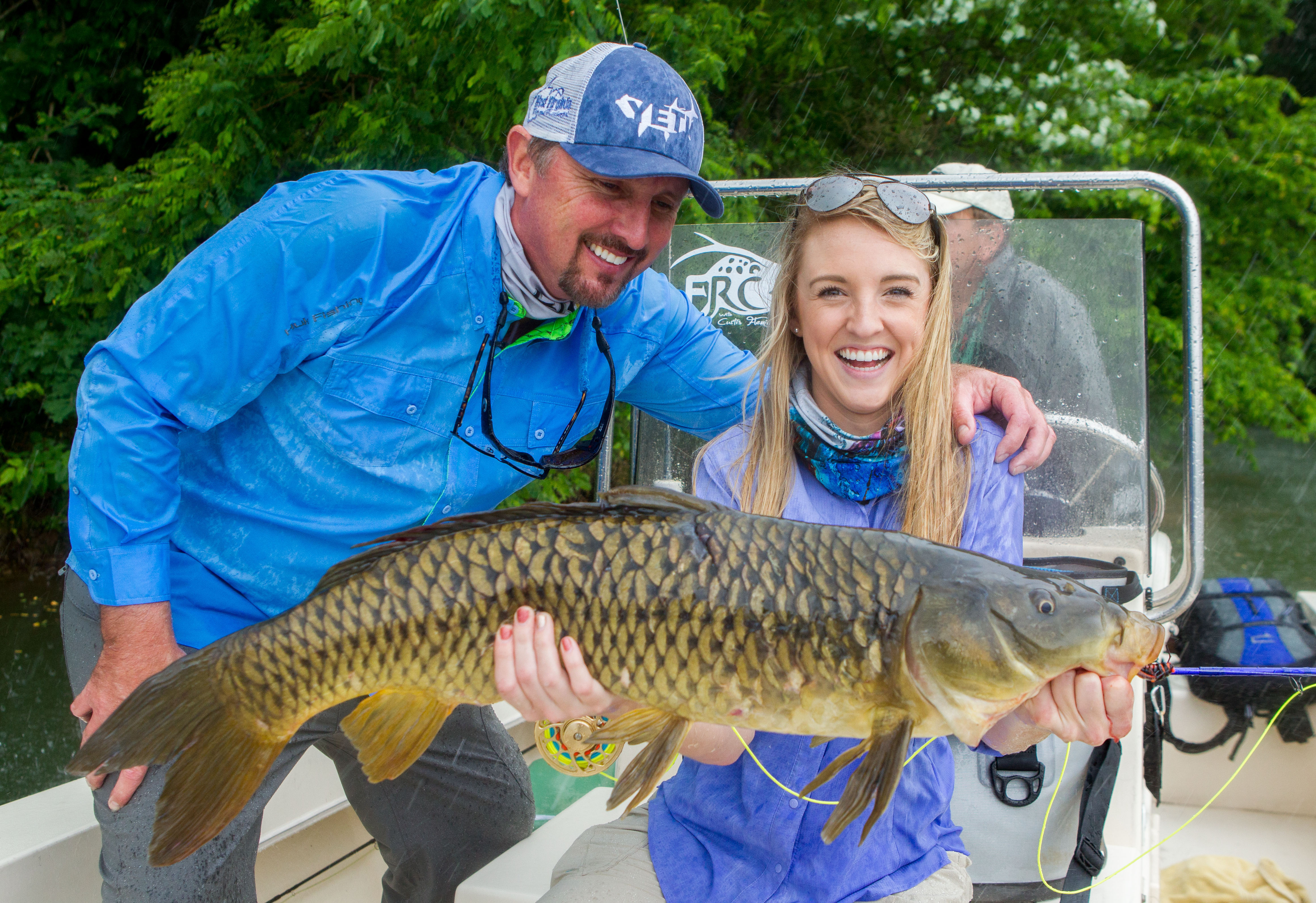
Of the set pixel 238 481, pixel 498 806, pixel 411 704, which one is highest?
pixel 238 481

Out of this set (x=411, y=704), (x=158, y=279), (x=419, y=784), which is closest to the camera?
(x=411, y=704)

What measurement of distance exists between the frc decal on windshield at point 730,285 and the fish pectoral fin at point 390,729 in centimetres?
191

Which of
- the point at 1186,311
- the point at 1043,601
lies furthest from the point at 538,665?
the point at 1186,311

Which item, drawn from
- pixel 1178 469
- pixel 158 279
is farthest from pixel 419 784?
pixel 1178 469

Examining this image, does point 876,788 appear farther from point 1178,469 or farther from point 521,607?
point 1178,469

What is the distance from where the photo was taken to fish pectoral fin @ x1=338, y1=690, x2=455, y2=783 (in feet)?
6.17

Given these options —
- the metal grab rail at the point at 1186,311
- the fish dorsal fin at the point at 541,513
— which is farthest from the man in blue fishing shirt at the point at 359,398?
the fish dorsal fin at the point at 541,513

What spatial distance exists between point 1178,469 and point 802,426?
1587 cm

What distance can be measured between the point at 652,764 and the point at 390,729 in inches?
20.3

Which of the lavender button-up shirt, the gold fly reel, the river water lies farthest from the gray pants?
the river water

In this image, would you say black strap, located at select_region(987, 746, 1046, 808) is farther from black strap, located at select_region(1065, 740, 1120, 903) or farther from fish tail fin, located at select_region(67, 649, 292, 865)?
fish tail fin, located at select_region(67, 649, 292, 865)

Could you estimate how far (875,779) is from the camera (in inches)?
63.7

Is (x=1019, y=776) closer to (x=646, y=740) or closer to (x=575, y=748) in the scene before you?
(x=575, y=748)

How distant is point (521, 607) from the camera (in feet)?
5.81
